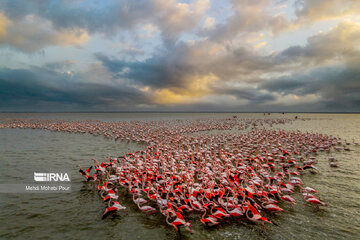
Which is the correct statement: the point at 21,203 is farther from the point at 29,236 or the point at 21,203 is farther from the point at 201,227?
the point at 201,227

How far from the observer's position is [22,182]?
10016 millimetres

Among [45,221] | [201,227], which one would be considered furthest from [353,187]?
[45,221]

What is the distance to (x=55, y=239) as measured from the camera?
568 cm

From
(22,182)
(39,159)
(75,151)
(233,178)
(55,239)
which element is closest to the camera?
(55,239)

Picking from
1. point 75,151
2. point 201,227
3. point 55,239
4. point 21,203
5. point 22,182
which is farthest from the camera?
point 75,151

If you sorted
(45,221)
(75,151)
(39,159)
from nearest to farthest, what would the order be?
(45,221), (39,159), (75,151)

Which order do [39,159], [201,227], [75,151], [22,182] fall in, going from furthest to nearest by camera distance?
[75,151] < [39,159] < [22,182] < [201,227]

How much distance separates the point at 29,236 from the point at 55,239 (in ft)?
3.11

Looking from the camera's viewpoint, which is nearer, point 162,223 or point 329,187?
point 162,223

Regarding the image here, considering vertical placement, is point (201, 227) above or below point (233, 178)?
below

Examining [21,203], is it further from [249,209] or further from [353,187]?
[353,187]

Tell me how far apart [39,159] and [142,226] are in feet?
43.8

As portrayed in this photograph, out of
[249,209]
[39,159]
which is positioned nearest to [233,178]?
[249,209]

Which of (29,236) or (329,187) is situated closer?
(29,236)
